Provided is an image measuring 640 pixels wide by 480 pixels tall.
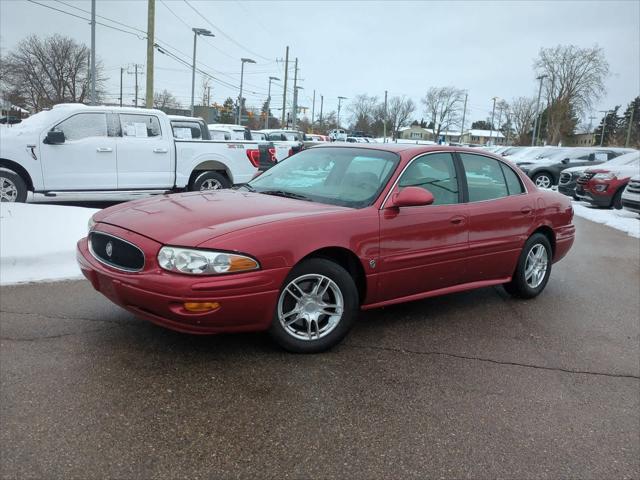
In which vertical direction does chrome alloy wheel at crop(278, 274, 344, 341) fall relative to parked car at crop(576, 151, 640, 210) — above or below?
below

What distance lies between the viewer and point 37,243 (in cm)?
595

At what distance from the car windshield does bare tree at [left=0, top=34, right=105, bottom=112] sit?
42.4m

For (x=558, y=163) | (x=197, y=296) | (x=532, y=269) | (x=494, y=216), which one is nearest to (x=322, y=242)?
(x=197, y=296)

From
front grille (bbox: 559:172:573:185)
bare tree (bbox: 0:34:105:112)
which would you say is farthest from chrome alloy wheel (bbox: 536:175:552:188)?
bare tree (bbox: 0:34:105:112)

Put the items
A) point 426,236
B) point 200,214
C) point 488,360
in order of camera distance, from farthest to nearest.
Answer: point 426,236 → point 488,360 → point 200,214

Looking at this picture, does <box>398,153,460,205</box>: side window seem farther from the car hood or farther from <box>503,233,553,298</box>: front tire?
<box>503,233,553,298</box>: front tire

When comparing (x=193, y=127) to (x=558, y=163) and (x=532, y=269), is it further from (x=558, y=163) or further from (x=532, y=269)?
(x=558, y=163)

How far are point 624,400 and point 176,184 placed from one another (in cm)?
Result: 864

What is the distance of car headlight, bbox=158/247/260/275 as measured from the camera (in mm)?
3266

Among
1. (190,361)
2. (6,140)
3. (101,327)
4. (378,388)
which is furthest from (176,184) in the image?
(378,388)

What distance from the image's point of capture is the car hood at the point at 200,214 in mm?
3418

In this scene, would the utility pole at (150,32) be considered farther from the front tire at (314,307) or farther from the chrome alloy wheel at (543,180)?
the front tire at (314,307)

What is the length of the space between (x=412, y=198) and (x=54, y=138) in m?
7.17

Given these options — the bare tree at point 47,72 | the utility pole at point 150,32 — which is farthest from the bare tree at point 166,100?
the utility pole at point 150,32
